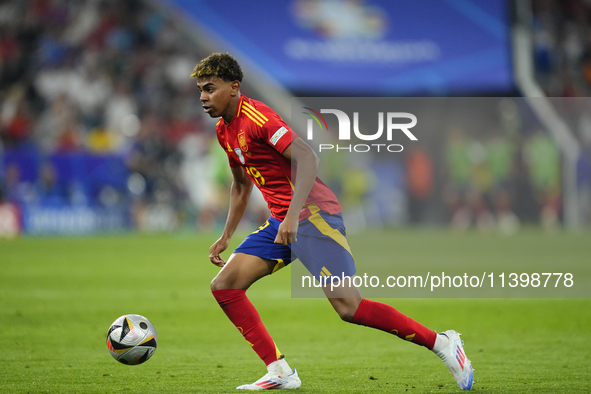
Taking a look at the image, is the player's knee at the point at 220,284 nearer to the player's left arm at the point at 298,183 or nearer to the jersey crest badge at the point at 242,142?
the player's left arm at the point at 298,183

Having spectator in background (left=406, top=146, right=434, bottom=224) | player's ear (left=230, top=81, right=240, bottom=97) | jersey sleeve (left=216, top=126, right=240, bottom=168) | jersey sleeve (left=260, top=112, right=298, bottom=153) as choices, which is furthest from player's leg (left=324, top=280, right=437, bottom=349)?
spectator in background (left=406, top=146, right=434, bottom=224)

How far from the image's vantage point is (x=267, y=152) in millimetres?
4895

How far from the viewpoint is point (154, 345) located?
5402 mm

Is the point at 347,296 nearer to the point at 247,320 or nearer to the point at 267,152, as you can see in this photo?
the point at 247,320

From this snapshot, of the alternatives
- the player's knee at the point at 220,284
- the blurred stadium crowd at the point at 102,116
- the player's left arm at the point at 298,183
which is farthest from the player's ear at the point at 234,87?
the blurred stadium crowd at the point at 102,116

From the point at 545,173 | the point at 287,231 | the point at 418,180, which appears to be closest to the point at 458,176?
the point at 418,180

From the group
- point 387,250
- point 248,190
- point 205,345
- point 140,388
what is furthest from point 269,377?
point 387,250

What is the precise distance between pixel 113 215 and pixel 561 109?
14759mm

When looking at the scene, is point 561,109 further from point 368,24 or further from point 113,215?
point 113,215

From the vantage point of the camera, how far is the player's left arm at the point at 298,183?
455cm

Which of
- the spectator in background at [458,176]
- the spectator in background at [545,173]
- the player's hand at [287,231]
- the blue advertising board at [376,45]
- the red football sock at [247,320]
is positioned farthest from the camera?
the blue advertising board at [376,45]

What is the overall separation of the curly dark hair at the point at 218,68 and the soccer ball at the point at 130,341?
1.83 metres

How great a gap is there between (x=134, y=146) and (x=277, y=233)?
17897mm

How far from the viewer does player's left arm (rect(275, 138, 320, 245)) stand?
179 inches
